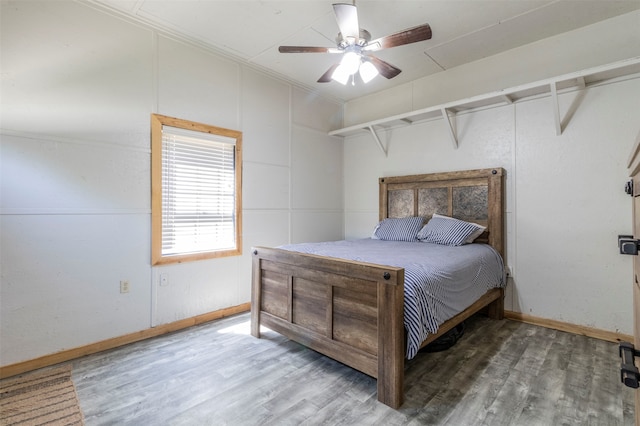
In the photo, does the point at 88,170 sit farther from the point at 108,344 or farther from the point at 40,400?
the point at 40,400

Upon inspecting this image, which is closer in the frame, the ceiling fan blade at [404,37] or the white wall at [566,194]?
the ceiling fan blade at [404,37]

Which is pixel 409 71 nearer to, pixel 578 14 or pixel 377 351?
pixel 578 14

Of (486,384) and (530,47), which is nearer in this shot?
(486,384)

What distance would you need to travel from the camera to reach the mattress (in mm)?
1836

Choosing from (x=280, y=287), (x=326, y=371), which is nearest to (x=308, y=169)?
(x=280, y=287)

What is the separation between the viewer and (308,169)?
430 cm

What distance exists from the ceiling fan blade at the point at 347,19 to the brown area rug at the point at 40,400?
292cm

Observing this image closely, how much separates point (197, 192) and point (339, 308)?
1.99m

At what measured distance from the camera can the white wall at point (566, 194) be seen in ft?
8.78

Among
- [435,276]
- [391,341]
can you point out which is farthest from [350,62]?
[391,341]

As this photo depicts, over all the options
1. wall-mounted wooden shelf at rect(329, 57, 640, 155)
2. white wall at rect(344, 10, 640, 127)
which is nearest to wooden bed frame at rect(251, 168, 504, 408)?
wall-mounted wooden shelf at rect(329, 57, 640, 155)

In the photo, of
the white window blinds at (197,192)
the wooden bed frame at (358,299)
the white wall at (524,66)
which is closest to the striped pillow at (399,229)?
the wooden bed frame at (358,299)

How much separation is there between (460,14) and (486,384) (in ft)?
9.62

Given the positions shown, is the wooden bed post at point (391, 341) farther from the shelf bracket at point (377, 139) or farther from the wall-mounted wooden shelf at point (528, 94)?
the shelf bracket at point (377, 139)
